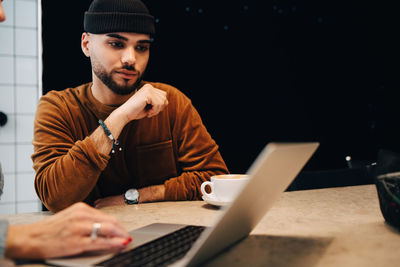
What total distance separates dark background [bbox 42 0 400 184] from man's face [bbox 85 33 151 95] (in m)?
0.78

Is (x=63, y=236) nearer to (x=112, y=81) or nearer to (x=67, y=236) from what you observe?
(x=67, y=236)

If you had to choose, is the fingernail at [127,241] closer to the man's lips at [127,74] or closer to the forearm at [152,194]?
the forearm at [152,194]

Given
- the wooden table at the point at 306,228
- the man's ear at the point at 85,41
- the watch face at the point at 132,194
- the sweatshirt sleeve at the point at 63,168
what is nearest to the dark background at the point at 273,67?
the man's ear at the point at 85,41

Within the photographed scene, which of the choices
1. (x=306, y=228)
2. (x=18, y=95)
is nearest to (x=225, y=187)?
(x=306, y=228)

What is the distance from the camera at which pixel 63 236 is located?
0.59 m

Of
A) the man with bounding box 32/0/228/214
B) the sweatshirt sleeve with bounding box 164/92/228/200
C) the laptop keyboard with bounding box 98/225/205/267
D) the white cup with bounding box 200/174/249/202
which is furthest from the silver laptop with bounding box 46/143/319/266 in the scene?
the sweatshirt sleeve with bounding box 164/92/228/200

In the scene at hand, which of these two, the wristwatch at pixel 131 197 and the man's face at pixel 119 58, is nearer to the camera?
the wristwatch at pixel 131 197

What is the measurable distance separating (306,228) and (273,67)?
2.30m

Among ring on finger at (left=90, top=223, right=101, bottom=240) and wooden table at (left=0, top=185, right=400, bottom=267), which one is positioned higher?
ring on finger at (left=90, top=223, right=101, bottom=240)

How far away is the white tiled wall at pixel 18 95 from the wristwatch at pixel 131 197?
1.39 meters

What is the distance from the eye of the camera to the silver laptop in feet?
1.58

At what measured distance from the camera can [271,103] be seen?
9.68ft

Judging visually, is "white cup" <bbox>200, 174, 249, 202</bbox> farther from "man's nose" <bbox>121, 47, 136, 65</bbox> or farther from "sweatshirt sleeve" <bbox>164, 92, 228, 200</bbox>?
"man's nose" <bbox>121, 47, 136, 65</bbox>

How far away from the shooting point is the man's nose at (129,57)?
155cm
